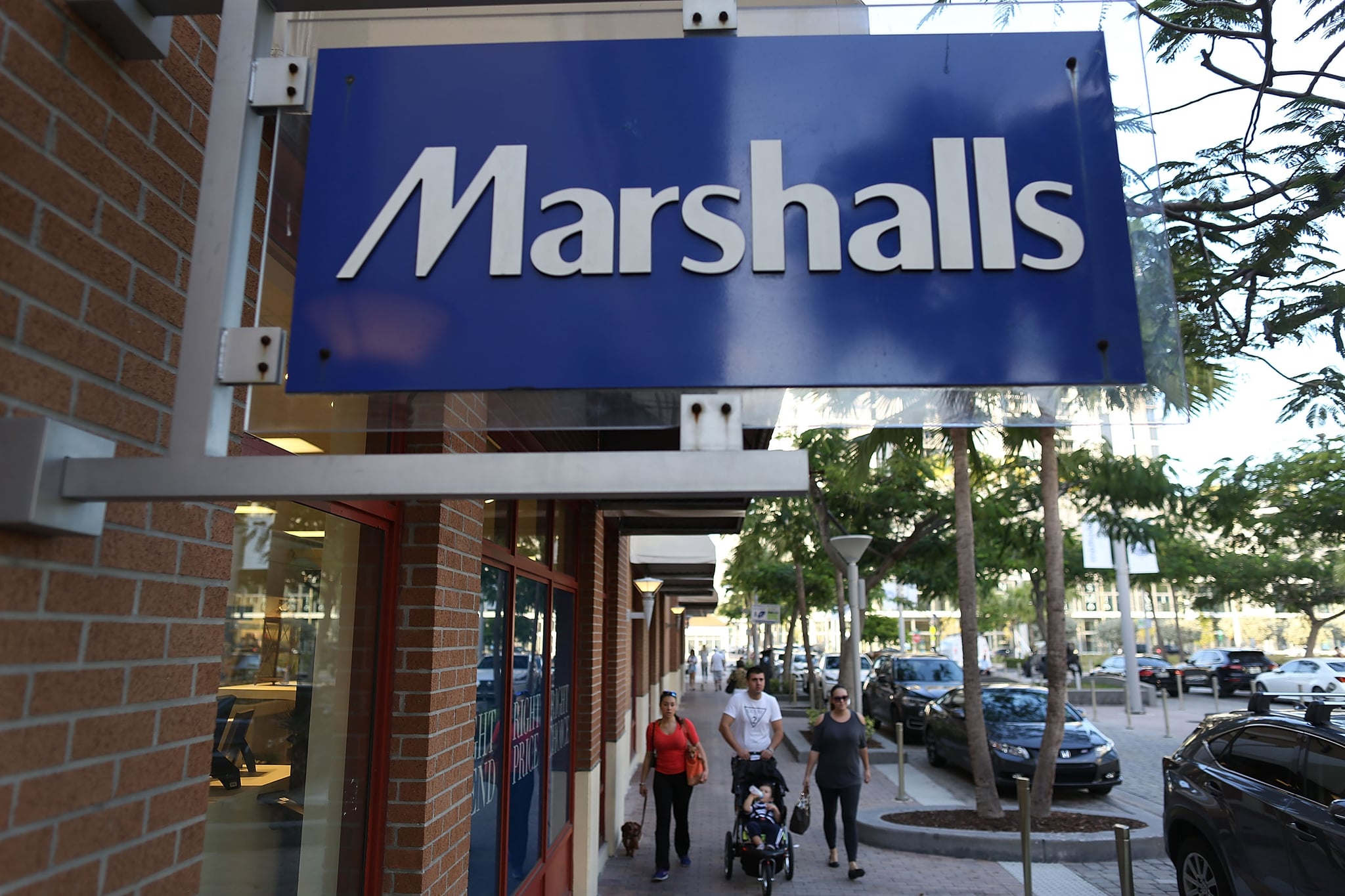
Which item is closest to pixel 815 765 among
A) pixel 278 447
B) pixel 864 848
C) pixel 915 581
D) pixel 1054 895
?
pixel 864 848

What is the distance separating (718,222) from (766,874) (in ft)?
23.9

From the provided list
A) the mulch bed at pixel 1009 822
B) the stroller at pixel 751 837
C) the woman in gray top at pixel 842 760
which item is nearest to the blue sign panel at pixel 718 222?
the stroller at pixel 751 837

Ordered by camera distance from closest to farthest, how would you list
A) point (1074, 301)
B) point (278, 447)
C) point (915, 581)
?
point (1074, 301), point (278, 447), point (915, 581)

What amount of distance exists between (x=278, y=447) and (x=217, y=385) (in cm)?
130

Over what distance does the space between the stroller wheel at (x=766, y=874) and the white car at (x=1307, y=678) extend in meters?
27.7

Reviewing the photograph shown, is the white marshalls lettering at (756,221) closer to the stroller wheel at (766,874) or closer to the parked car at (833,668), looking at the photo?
the stroller wheel at (766,874)

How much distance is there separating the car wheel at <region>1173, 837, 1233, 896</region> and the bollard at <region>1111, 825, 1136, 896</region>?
6.56ft

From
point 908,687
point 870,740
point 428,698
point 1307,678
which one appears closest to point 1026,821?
point 428,698

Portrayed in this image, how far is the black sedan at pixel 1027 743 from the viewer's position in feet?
42.0

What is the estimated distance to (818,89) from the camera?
7.02ft

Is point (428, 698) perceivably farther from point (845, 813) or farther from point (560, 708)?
point (845, 813)

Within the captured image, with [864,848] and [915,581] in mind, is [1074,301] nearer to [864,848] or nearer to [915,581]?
[864,848]

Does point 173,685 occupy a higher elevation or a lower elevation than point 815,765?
higher

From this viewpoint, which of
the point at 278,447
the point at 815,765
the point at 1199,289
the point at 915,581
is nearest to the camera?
the point at 278,447
